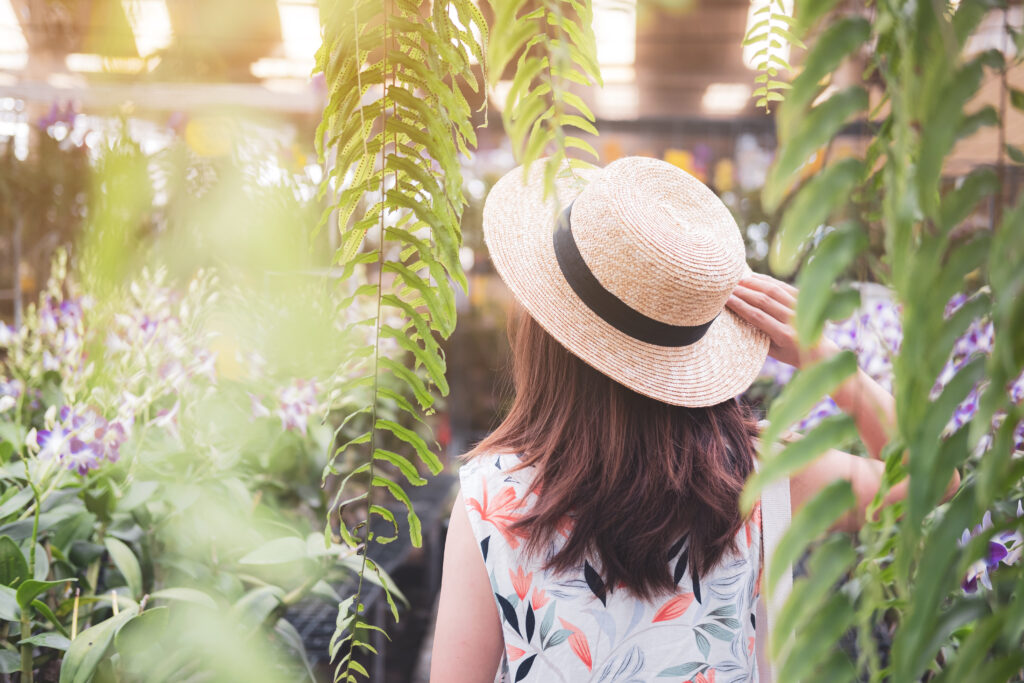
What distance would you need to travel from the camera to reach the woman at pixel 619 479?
81cm

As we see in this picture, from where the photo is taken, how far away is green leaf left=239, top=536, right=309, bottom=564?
3.64 feet

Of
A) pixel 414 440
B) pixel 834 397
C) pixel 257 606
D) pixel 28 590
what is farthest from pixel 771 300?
pixel 28 590

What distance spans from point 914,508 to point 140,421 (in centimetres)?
138

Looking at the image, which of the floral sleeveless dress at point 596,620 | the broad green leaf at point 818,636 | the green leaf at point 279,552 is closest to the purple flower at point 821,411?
the floral sleeveless dress at point 596,620

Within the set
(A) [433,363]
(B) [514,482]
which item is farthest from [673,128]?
(A) [433,363]

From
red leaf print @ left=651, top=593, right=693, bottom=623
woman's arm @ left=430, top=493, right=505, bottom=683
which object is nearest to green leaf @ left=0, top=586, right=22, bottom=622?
woman's arm @ left=430, top=493, right=505, bottom=683

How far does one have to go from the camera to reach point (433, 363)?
0.57 m

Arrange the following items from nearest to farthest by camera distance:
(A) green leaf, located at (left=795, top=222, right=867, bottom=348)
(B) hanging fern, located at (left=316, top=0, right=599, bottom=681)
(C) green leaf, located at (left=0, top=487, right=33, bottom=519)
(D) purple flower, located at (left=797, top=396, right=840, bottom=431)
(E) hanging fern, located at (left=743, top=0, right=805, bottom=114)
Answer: (A) green leaf, located at (left=795, top=222, right=867, bottom=348), (B) hanging fern, located at (left=316, top=0, right=599, bottom=681), (E) hanging fern, located at (left=743, top=0, right=805, bottom=114), (C) green leaf, located at (left=0, top=487, right=33, bottom=519), (D) purple flower, located at (left=797, top=396, right=840, bottom=431)

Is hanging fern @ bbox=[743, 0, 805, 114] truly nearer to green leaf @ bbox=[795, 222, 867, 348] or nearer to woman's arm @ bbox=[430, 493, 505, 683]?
green leaf @ bbox=[795, 222, 867, 348]

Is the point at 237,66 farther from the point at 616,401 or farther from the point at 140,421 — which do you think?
the point at 616,401

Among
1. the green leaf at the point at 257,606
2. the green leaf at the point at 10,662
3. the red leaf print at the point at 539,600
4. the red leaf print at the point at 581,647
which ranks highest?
the red leaf print at the point at 539,600

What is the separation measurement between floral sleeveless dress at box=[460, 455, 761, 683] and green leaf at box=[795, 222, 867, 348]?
59 cm

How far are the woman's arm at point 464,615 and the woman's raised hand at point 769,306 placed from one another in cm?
44

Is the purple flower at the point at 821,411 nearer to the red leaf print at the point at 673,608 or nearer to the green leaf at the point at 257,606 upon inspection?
the red leaf print at the point at 673,608
